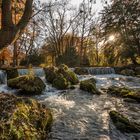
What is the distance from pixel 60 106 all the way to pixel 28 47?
29855 millimetres

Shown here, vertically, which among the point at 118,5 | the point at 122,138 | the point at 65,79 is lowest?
the point at 122,138

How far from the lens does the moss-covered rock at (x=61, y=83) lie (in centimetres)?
1588

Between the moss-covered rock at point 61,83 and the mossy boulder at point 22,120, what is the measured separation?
27.4 feet

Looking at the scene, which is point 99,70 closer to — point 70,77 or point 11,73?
point 70,77

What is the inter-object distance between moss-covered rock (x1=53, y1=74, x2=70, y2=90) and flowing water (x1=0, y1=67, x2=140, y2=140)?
1.82 feet

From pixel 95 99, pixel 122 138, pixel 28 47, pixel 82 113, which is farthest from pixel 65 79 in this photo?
pixel 28 47

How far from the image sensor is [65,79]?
16.8 m

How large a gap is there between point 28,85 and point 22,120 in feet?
27.6

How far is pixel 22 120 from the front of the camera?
225 inches

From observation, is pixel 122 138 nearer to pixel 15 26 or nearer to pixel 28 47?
pixel 15 26

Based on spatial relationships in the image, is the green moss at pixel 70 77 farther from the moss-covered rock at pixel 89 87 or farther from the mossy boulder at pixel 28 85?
the mossy boulder at pixel 28 85

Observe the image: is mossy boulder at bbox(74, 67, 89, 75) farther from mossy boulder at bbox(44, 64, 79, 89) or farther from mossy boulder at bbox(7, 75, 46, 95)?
mossy boulder at bbox(7, 75, 46, 95)

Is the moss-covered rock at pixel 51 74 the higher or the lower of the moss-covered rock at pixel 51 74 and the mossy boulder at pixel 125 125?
the higher

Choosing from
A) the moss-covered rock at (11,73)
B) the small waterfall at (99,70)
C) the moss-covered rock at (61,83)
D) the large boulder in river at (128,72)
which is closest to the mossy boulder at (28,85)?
the moss-covered rock at (61,83)
